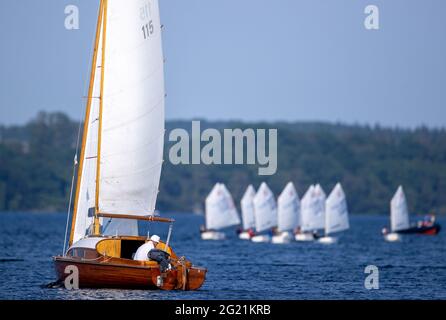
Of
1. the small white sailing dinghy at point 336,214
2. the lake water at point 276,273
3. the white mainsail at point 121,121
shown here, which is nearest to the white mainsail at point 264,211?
the small white sailing dinghy at point 336,214

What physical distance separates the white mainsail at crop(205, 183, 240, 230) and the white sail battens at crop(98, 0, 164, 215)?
68.4 m

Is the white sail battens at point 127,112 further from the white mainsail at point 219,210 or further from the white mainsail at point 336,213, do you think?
the white mainsail at point 219,210

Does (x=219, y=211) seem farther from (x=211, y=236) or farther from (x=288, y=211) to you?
(x=288, y=211)

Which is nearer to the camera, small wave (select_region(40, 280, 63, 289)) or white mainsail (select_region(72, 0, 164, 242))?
small wave (select_region(40, 280, 63, 289))

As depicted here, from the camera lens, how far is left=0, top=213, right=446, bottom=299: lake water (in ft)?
144

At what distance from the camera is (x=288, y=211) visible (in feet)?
359

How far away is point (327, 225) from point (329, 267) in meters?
43.4

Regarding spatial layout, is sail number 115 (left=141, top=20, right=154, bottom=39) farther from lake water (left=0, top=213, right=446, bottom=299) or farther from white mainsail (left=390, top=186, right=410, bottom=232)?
white mainsail (left=390, top=186, right=410, bottom=232)

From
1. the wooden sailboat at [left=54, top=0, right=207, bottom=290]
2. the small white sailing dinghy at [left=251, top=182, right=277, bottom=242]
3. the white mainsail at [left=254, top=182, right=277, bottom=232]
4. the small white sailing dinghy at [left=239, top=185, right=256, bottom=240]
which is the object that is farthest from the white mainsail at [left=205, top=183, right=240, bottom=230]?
the wooden sailboat at [left=54, top=0, right=207, bottom=290]

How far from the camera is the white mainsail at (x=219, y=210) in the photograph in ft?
376

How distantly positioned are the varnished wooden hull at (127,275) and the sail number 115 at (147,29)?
28.3 ft

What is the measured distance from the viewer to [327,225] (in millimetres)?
106500

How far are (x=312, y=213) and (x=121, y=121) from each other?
6498cm

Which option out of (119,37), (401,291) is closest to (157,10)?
(119,37)
